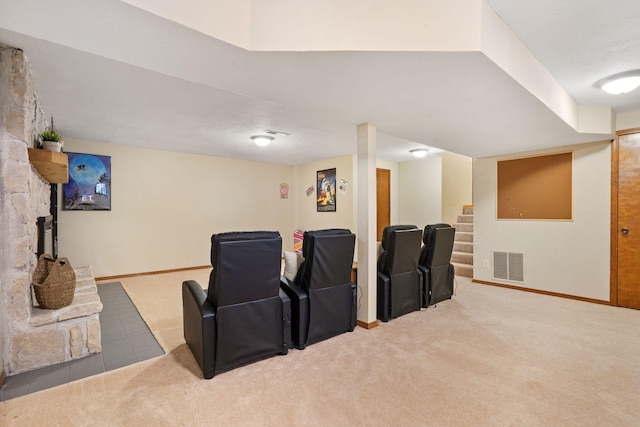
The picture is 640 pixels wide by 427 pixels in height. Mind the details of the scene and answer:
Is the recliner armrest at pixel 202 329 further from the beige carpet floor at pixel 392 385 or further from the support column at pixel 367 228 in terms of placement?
the support column at pixel 367 228

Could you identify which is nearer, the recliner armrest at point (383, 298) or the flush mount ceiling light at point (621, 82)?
the flush mount ceiling light at point (621, 82)

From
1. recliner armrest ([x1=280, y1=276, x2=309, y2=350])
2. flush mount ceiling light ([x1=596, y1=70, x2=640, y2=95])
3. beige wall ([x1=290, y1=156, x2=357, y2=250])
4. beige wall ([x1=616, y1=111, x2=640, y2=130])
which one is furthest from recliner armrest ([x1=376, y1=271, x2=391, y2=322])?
beige wall ([x1=616, y1=111, x2=640, y2=130])

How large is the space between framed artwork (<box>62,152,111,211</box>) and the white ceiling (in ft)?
2.62

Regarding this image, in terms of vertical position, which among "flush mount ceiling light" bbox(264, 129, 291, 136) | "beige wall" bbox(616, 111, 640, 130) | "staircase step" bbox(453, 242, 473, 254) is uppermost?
"flush mount ceiling light" bbox(264, 129, 291, 136)

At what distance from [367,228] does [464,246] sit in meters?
4.01

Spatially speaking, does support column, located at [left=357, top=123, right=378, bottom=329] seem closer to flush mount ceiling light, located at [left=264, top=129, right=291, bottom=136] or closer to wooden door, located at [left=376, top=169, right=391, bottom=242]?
flush mount ceiling light, located at [left=264, top=129, right=291, bottom=136]

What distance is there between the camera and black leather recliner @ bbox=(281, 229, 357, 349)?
8.84 ft

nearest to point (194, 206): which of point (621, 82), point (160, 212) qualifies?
point (160, 212)

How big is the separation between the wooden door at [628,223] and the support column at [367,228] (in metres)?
3.48

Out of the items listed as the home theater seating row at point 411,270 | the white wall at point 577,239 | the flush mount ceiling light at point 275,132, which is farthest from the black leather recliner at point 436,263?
the flush mount ceiling light at point 275,132

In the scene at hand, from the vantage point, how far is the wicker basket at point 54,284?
8.04 ft

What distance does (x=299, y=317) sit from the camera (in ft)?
8.73

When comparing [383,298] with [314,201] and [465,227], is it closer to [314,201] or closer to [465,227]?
[465,227]

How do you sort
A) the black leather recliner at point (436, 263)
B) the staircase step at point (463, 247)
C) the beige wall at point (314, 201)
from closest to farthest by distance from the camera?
the black leather recliner at point (436, 263) < the staircase step at point (463, 247) < the beige wall at point (314, 201)
